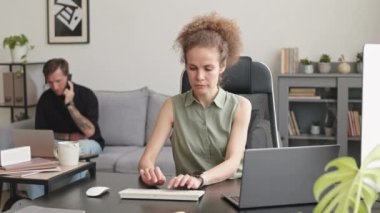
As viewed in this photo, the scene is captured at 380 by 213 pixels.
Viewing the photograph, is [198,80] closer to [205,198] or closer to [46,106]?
[205,198]

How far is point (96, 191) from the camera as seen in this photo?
137cm

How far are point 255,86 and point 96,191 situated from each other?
998mm

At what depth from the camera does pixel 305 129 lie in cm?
386

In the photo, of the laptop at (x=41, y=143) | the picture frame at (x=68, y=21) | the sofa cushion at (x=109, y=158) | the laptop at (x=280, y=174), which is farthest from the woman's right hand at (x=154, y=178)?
the picture frame at (x=68, y=21)

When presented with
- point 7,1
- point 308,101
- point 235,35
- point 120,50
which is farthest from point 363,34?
point 7,1

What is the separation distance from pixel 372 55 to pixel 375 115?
0.12 meters

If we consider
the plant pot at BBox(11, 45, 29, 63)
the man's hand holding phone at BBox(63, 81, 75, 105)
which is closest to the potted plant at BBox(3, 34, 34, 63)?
the plant pot at BBox(11, 45, 29, 63)

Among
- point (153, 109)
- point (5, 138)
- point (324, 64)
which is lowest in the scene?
point (5, 138)

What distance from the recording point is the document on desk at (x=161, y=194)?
1.32 meters

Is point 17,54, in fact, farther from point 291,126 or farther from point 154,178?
point 154,178

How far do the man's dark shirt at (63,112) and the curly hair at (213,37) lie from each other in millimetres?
1995

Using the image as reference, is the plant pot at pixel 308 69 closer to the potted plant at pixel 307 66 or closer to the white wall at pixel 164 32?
the potted plant at pixel 307 66

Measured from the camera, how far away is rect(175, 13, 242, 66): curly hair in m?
1.71

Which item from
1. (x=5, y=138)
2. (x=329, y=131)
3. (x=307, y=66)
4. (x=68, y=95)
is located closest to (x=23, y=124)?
(x=5, y=138)
